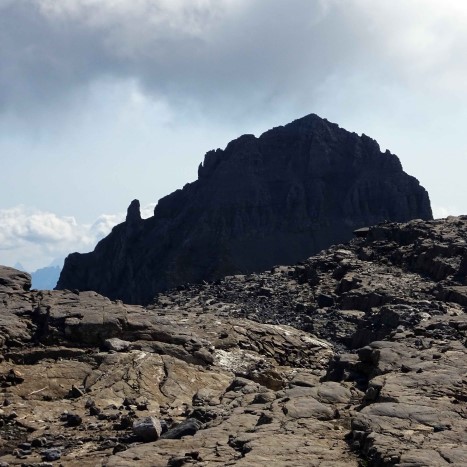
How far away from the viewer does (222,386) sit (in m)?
23.5

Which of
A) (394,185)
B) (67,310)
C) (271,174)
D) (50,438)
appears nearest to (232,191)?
(271,174)

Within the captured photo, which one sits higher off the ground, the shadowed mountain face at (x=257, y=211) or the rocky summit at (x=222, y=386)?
the shadowed mountain face at (x=257, y=211)

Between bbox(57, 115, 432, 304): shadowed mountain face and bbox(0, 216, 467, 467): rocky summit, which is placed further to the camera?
bbox(57, 115, 432, 304): shadowed mountain face

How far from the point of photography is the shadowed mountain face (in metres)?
152

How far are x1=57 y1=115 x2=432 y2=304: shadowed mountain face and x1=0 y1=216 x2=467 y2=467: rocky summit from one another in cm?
10969

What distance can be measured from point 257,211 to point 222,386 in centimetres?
14014

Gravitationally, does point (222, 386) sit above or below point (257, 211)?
below

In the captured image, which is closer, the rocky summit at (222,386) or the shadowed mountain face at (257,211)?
the rocky summit at (222,386)

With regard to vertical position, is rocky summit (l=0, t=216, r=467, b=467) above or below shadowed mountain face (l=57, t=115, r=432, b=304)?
below

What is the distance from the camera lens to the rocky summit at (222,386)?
13.4 metres

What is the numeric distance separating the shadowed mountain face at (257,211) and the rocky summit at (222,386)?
360 ft

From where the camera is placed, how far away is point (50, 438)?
16.3 m

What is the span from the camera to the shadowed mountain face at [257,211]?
500 ft

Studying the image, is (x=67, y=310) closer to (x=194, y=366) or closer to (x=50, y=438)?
(x=194, y=366)
